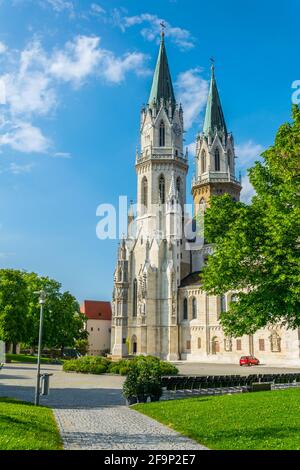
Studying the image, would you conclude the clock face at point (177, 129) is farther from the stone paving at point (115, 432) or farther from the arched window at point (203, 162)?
the stone paving at point (115, 432)

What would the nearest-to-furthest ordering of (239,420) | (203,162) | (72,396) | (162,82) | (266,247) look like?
1. (239,420)
2. (266,247)
3. (72,396)
4. (162,82)
5. (203,162)

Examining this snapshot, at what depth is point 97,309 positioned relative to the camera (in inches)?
4355

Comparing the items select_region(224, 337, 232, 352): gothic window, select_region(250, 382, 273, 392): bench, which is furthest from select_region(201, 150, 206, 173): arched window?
select_region(250, 382, 273, 392): bench

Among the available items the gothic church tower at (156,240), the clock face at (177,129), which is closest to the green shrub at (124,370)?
the gothic church tower at (156,240)

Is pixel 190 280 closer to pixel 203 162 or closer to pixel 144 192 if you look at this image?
pixel 144 192

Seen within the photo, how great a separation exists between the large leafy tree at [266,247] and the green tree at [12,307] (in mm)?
33823

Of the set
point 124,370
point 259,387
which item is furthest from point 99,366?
point 259,387

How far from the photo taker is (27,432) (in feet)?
35.4

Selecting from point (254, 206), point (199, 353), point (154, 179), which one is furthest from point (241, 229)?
point (154, 179)

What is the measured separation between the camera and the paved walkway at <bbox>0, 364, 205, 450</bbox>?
10883mm

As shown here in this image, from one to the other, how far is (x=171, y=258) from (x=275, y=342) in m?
21.2

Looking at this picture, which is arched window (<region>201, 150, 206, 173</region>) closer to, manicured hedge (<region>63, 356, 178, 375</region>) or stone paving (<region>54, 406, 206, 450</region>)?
manicured hedge (<region>63, 356, 178, 375</region>)

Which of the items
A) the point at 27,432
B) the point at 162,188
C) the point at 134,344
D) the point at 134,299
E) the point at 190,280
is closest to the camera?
the point at 27,432

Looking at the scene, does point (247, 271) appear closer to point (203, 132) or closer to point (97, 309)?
point (203, 132)
